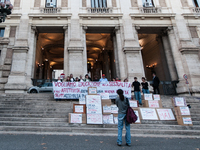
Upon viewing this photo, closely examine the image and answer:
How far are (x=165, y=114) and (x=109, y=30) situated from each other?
12.2 metres

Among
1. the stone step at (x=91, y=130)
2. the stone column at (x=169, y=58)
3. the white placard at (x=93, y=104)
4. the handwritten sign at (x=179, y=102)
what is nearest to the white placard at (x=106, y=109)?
the white placard at (x=93, y=104)

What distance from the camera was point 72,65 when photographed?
42.0ft

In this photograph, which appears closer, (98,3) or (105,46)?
(98,3)

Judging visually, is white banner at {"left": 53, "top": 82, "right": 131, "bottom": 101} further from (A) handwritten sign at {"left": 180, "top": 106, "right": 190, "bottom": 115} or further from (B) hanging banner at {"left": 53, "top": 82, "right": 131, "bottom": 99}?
(A) handwritten sign at {"left": 180, "top": 106, "right": 190, "bottom": 115}

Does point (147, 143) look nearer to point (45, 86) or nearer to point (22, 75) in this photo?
point (45, 86)

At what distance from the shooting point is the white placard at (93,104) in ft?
19.7

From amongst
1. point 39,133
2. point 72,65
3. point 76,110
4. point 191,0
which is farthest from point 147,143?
point 191,0

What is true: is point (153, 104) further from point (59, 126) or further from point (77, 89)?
point (59, 126)

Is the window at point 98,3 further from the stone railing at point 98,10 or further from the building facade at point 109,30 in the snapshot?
the stone railing at point 98,10

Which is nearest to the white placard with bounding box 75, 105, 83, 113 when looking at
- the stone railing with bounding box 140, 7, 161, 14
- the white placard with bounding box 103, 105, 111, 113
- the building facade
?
the white placard with bounding box 103, 105, 111, 113

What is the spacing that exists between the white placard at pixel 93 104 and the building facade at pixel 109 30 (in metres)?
6.62

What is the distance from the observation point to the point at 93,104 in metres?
6.15

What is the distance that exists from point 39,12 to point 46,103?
11933mm

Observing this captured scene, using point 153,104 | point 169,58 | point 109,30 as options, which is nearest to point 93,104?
point 153,104
